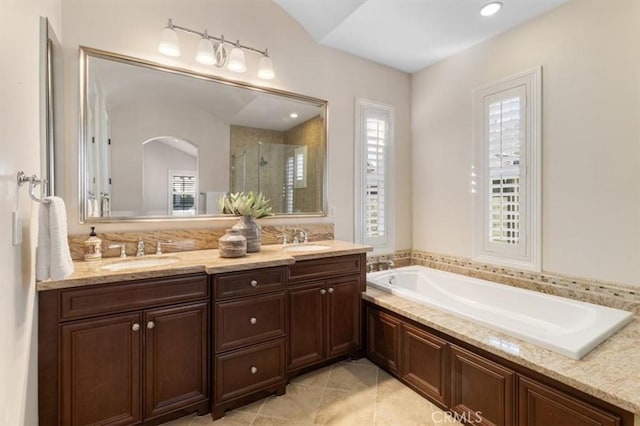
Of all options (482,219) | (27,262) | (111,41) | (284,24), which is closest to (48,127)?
(111,41)

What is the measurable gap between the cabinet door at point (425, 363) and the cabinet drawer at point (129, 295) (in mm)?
1393

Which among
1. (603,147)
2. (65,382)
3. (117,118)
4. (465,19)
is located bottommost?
(65,382)

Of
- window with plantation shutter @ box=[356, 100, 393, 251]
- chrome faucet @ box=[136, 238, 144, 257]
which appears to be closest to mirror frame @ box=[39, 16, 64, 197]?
chrome faucet @ box=[136, 238, 144, 257]

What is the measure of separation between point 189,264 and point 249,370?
0.76 m

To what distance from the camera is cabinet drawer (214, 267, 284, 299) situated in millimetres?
1841

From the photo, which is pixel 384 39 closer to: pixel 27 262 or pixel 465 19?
pixel 465 19

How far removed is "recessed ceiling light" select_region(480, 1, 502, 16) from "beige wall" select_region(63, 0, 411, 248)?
1083 mm

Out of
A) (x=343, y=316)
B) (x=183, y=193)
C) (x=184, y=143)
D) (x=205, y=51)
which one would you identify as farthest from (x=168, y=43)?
(x=343, y=316)

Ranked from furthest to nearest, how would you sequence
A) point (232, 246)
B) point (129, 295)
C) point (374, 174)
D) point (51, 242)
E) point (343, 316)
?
point (374, 174) < point (343, 316) < point (232, 246) < point (129, 295) < point (51, 242)

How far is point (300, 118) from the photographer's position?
283cm

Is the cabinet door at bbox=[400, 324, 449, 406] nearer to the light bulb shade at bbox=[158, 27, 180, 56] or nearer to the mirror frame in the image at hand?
the mirror frame

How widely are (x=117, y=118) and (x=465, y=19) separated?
2.76 m

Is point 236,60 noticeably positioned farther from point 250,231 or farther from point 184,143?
point 250,231

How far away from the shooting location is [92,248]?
1.94 meters
